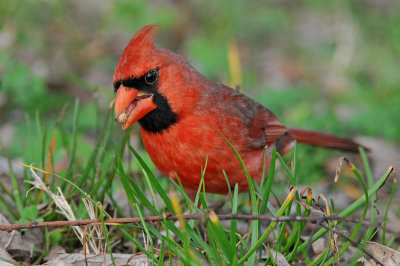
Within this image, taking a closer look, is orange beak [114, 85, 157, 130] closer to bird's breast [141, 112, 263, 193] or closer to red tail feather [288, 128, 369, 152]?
bird's breast [141, 112, 263, 193]

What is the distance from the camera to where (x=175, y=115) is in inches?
105

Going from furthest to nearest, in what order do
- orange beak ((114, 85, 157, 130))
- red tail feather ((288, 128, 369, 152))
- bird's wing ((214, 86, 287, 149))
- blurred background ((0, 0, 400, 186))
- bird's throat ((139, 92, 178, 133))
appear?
blurred background ((0, 0, 400, 186)), red tail feather ((288, 128, 369, 152)), bird's wing ((214, 86, 287, 149)), bird's throat ((139, 92, 178, 133)), orange beak ((114, 85, 157, 130))

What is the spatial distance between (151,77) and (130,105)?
0.17 m

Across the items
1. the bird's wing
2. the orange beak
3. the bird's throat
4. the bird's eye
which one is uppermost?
the bird's eye

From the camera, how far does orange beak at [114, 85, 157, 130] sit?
2.52m

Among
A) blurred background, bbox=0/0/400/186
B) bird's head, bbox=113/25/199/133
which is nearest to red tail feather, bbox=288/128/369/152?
blurred background, bbox=0/0/400/186

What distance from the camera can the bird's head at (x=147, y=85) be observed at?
2531 mm

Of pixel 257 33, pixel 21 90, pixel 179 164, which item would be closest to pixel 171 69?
pixel 179 164

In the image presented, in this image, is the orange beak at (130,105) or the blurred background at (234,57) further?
the blurred background at (234,57)

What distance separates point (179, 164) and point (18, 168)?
1.20 meters

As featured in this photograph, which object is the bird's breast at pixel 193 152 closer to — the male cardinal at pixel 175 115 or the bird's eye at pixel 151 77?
the male cardinal at pixel 175 115

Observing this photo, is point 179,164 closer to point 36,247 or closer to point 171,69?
point 171,69

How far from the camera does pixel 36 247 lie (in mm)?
2473

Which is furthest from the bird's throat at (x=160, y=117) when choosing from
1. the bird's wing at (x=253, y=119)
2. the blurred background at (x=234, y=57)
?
the blurred background at (x=234, y=57)
